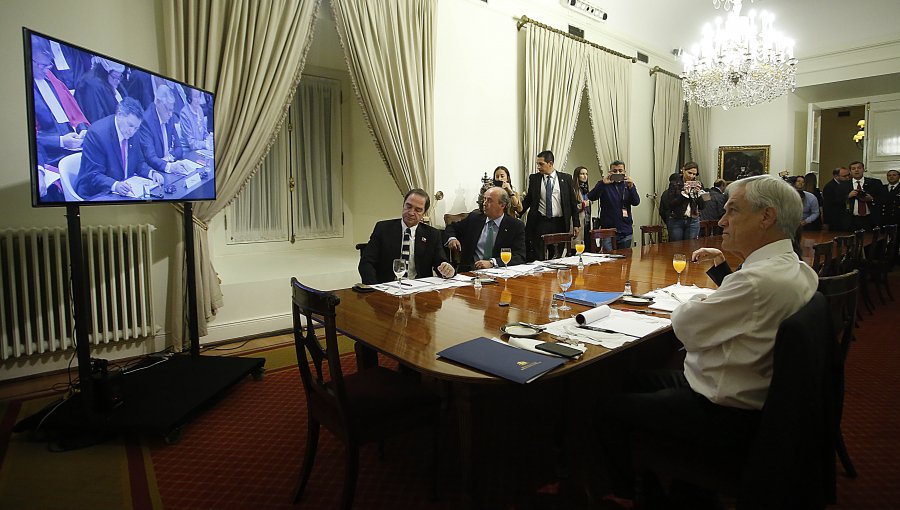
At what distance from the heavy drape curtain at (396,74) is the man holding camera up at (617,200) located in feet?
7.80

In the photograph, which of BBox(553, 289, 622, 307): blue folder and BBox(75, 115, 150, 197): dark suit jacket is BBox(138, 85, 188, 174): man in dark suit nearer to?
BBox(75, 115, 150, 197): dark suit jacket

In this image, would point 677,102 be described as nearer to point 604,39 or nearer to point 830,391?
point 604,39

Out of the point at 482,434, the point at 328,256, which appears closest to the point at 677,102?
the point at 328,256

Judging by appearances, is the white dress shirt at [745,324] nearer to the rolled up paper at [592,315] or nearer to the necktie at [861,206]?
the rolled up paper at [592,315]

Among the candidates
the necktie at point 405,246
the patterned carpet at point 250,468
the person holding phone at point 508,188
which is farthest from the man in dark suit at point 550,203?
the patterned carpet at point 250,468

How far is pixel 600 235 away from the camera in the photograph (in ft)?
14.7

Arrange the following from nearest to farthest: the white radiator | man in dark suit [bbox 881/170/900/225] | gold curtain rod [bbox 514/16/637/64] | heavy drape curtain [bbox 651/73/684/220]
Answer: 1. the white radiator
2. gold curtain rod [bbox 514/16/637/64]
3. man in dark suit [bbox 881/170/900/225]
4. heavy drape curtain [bbox 651/73/684/220]

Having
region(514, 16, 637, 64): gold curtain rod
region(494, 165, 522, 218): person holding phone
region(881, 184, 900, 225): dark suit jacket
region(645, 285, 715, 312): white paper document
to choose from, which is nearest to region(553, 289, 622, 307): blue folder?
region(645, 285, 715, 312): white paper document

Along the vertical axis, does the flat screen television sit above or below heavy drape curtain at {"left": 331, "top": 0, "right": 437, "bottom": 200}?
below

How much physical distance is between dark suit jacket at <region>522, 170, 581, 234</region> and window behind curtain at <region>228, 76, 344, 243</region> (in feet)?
7.88

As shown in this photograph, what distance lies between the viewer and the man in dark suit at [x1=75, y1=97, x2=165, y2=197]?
2809mm

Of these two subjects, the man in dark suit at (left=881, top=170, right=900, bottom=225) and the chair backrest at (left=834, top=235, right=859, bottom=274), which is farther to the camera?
the man in dark suit at (left=881, top=170, right=900, bottom=225)

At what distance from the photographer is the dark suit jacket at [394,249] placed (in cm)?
361

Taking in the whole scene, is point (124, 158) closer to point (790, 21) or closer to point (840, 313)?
point (840, 313)
